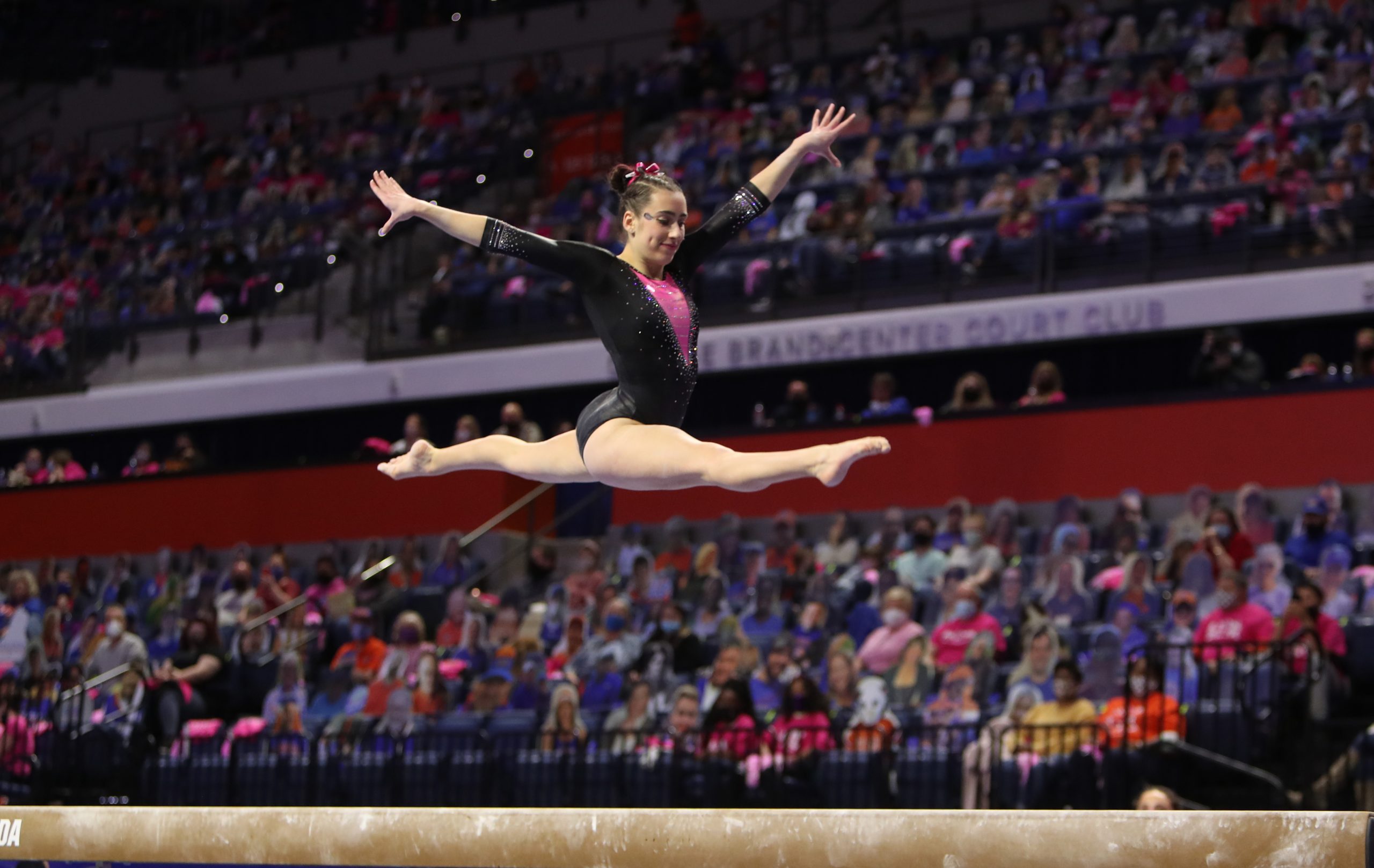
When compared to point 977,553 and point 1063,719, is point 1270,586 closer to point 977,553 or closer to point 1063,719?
point 1063,719

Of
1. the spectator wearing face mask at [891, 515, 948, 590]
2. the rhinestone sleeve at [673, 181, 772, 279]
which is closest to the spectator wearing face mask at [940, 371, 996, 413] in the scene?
the spectator wearing face mask at [891, 515, 948, 590]

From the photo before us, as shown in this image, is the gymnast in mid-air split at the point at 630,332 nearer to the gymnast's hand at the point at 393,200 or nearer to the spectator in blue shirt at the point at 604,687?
the gymnast's hand at the point at 393,200

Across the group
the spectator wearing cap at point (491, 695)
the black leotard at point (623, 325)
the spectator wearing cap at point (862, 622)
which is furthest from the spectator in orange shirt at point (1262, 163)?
the black leotard at point (623, 325)

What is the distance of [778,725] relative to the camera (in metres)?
9.32

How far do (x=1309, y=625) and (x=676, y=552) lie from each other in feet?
15.7

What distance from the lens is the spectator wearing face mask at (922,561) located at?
10.6 metres

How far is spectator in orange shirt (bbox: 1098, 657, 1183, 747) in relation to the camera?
8.38 metres

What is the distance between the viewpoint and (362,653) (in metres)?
12.0

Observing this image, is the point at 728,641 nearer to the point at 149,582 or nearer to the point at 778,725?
the point at 778,725

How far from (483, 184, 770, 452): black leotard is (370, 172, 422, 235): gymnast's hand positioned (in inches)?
9.9

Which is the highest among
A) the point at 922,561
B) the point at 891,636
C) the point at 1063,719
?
the point at 922,561

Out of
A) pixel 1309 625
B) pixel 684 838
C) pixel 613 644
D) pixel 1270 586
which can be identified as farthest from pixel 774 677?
pixel 684 838

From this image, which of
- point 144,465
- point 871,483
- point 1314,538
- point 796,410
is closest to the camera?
point 1314,538

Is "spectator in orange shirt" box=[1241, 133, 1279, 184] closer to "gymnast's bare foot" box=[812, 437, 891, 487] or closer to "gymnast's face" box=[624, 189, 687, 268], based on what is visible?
"gymnast's face" box=[624, 189, 687, 268]
